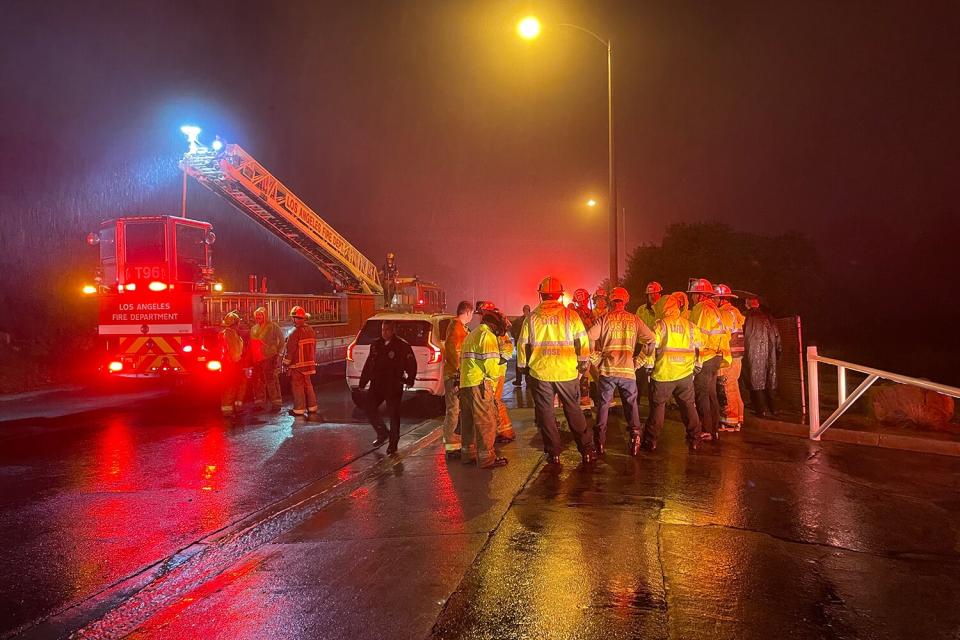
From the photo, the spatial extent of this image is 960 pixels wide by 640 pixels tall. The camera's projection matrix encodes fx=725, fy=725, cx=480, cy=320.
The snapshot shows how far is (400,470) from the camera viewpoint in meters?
7.30

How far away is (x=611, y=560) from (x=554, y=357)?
8.62ft

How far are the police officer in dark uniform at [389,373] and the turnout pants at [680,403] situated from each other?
2.61 metres

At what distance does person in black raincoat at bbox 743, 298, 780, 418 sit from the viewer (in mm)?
9508

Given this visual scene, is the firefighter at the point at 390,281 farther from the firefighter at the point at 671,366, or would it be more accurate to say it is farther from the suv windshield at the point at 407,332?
the firefighter at the point at 671,366

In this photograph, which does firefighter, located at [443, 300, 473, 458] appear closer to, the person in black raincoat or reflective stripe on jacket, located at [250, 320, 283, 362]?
the person in black raincoat

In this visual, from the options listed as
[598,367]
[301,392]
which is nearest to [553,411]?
[598,367]

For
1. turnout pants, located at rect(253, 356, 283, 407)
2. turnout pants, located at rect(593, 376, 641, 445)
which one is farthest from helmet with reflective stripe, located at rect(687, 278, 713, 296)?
turnout pants, located at rect(253, 356, 283, 407)

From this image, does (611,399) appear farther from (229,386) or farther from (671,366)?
(229,386)

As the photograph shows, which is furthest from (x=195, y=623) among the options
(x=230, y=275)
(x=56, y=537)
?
(x=230, y=275)

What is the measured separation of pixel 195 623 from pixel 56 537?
2.17 metres

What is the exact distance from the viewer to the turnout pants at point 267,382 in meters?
11.3

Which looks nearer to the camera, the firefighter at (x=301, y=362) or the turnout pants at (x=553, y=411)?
the turnout pants at (x=553, y=411)

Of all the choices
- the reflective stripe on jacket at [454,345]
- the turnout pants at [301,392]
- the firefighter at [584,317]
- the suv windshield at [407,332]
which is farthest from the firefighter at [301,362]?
the firefighter at [584,317]

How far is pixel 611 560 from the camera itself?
14.6 feet
